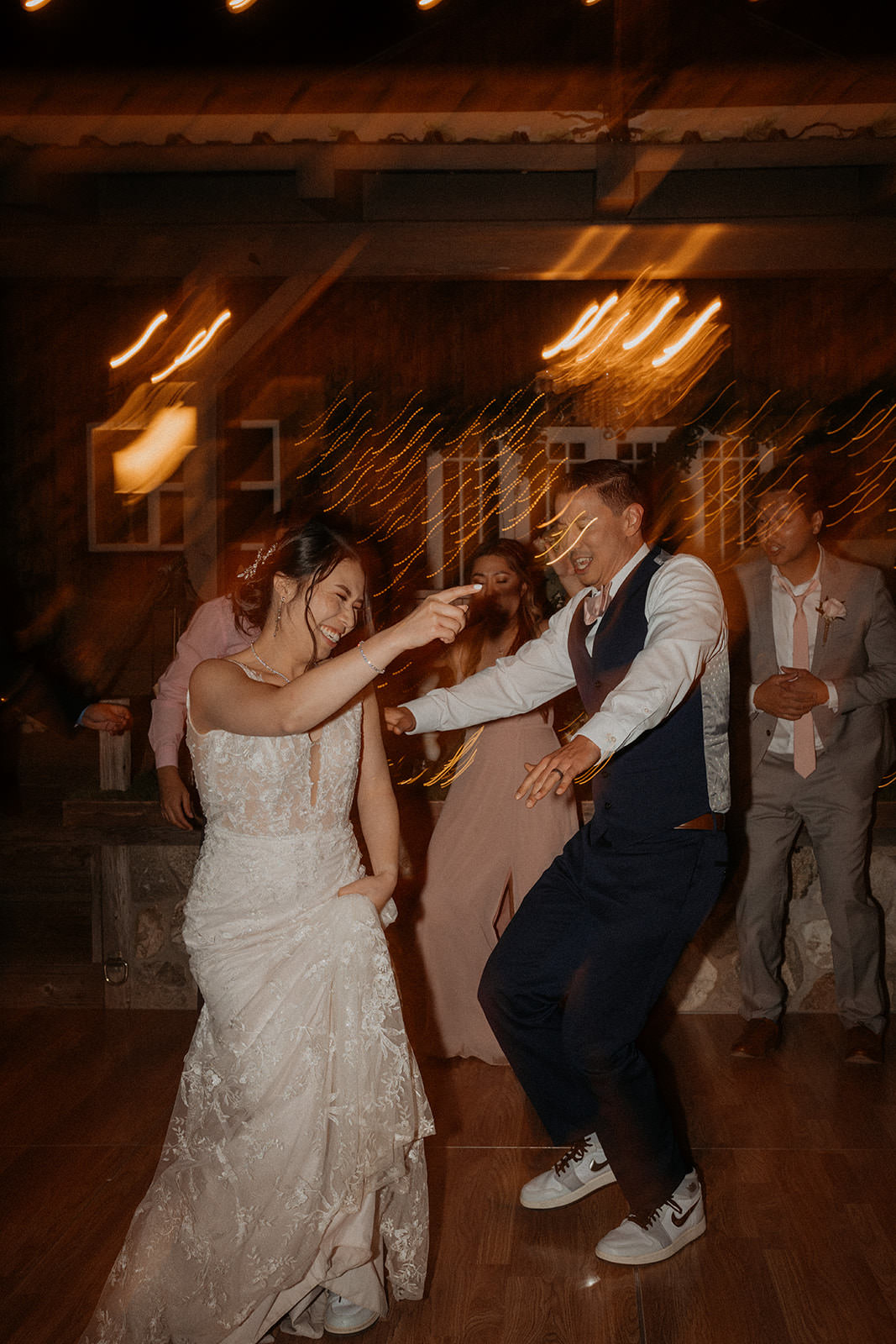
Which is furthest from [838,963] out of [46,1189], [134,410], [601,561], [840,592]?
[134,410]

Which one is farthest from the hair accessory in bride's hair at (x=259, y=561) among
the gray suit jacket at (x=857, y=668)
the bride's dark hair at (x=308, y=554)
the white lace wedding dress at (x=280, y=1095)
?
the gray suit jacket at (x=857, y=668)

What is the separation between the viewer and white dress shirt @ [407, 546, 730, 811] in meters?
2.59

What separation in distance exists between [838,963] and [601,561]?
80.9 inches

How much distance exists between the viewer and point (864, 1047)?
160 inches

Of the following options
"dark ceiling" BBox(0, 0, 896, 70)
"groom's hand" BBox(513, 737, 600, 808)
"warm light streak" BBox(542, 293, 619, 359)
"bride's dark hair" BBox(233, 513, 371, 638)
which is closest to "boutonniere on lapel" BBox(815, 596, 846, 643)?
"groom's hand" BBox(513, 737, 600, 808)

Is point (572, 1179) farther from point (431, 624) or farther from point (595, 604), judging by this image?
point (431, 624)

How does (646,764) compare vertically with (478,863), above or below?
above

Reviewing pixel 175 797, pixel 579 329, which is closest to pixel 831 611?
pixel 175 797

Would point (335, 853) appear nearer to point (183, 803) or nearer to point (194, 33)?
point (183, 803)

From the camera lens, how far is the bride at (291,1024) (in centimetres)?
229

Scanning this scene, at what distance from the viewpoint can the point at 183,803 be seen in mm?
4262

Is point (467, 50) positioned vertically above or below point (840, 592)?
above

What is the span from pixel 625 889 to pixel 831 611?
1.75 m

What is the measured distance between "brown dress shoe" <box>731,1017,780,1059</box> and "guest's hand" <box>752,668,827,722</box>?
1.11 metres
